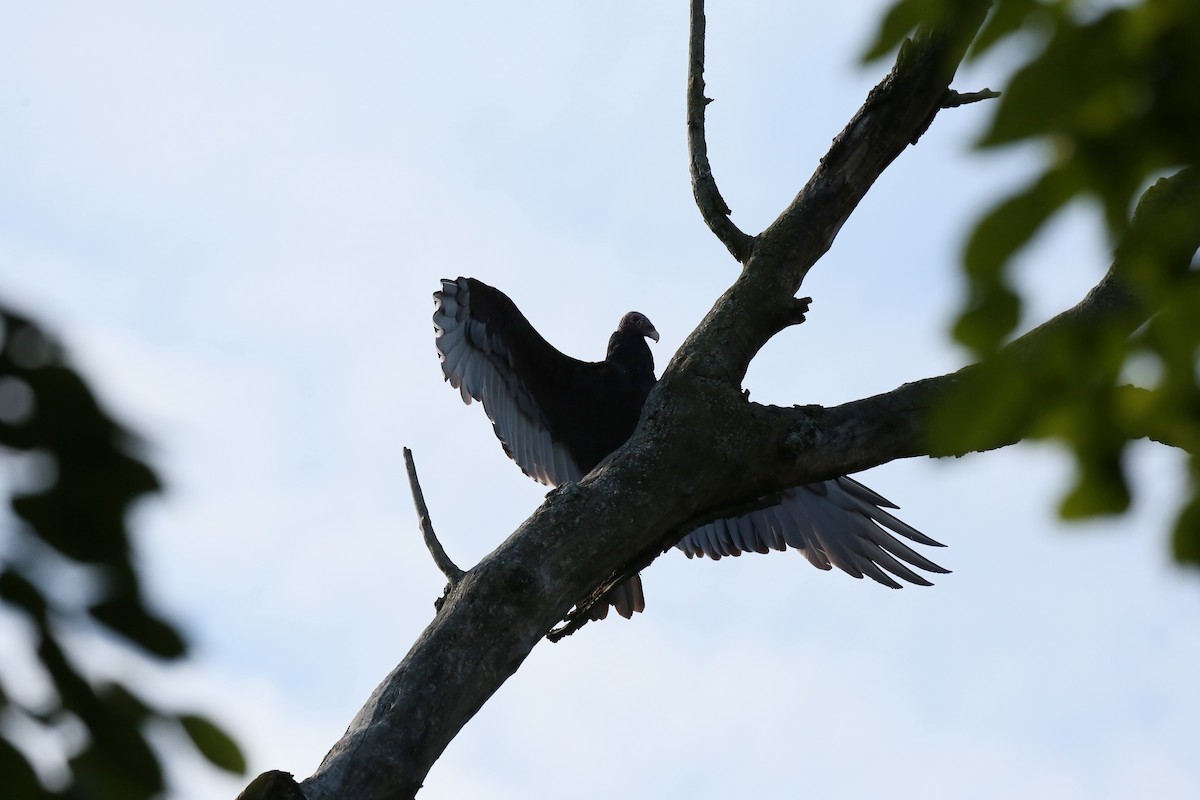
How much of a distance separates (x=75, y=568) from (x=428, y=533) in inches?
107

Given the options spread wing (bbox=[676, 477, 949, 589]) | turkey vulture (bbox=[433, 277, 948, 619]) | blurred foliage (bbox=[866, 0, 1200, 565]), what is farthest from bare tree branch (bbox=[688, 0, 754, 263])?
blurred foliage (bbox=[866, 0, 1200, 565])

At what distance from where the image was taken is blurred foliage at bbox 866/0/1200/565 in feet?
2.61

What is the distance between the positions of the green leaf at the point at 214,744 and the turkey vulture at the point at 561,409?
4.69 m

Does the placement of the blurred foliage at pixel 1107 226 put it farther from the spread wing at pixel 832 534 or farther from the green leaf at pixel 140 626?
the spread wing at pixel 832 534

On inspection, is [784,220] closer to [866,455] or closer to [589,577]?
[866,455]

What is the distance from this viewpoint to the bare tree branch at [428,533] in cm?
336

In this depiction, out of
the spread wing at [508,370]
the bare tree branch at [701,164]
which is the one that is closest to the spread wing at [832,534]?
the spread wing at [508,370]

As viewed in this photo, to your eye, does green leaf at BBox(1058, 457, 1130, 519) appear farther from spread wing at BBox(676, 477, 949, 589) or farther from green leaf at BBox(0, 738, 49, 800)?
spread wing at BBox(676, 477, 949, 589)

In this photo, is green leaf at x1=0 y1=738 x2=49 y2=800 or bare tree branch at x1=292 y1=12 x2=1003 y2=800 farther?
bare tree branch at x1=292 y1=12 x2=1003 y2=800

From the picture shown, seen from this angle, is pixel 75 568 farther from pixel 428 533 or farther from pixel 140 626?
pixel 428 533

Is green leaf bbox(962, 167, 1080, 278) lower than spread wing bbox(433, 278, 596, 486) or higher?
lower

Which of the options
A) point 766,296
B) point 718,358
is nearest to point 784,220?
point 766,296

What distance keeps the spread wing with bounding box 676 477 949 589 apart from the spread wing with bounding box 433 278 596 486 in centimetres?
74

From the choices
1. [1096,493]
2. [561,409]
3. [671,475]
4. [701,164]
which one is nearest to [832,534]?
[561,409]
